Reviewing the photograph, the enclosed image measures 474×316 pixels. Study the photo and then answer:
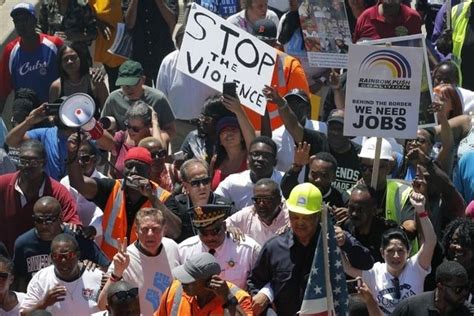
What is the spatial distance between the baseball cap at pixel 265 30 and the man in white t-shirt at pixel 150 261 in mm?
3584

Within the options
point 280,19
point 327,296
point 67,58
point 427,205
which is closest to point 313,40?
point 280,19

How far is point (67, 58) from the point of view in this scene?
17281 millimetres

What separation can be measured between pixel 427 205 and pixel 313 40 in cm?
374

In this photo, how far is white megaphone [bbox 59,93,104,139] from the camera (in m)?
15.2

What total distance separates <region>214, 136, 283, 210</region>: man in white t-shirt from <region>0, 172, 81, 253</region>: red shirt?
1.22 metres

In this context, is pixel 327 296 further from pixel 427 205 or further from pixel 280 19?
pixel 280 19

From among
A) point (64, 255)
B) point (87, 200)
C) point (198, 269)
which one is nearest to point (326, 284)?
point (198, 269)

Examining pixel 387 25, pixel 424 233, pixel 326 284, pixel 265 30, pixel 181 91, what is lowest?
pixel 326 284

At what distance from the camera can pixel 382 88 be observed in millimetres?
15078

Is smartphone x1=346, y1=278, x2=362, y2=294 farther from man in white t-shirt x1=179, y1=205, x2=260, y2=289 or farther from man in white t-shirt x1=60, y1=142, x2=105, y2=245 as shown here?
man in white t-shirt x1=60, y1=142, x2=105, y2=245

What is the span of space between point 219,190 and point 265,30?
2.38 meters

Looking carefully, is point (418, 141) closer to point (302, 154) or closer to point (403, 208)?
point (403, 208)

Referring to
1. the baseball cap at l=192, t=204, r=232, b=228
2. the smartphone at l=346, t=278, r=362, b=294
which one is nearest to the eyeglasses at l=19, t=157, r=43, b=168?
the baseball cap at l=192, t=204, r=232, b=228

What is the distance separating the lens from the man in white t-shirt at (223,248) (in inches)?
533
